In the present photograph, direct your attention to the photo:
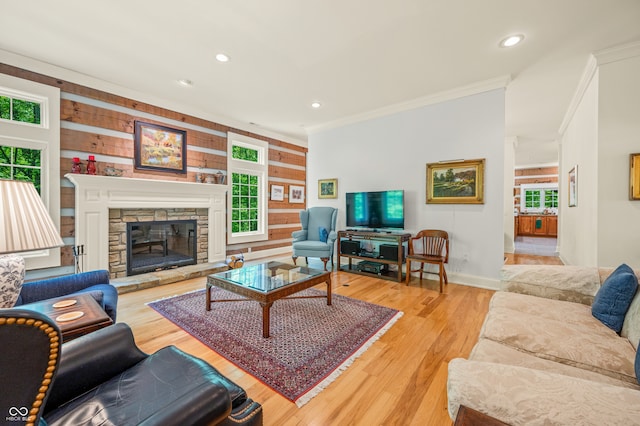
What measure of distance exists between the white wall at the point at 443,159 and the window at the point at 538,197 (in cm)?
845

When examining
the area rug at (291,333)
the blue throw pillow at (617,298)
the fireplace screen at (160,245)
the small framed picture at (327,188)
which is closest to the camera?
the blue throw pillow at (617,298)

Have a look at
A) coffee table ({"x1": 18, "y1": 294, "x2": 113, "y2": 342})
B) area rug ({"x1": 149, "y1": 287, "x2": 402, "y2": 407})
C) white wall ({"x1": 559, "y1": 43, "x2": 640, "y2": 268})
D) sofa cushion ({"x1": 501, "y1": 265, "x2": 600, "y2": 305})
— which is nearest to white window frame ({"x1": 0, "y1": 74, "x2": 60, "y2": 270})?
area rug ({"x1": 149, "y1": 287, "x2": 402, "y2": 407})

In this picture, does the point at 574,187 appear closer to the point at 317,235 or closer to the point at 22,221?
the point at 317,235

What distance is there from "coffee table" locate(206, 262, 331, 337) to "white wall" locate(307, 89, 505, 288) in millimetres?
2202

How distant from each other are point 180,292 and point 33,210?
2.54m

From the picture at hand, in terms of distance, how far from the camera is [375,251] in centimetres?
436

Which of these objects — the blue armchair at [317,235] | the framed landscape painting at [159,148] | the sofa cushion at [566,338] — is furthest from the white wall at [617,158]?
the framed landscape painting at [159,148]

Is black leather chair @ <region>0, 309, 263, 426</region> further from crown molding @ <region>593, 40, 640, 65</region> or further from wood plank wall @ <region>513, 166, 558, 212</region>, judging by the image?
wood plank wall @ <region>513, 166, 558, 212</region>

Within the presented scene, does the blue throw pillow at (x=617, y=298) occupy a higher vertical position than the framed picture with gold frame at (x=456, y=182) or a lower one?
lower

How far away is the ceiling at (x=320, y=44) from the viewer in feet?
7.47

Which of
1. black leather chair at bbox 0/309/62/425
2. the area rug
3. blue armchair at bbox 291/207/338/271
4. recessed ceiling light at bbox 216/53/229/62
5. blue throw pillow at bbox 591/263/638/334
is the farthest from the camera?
blue armchair at bbox 291/207/338/271

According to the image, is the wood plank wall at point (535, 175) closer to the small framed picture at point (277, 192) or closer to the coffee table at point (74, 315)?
the small framed picture at point (277, 192)

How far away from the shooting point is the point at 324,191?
5.44 m

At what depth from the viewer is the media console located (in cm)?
399
